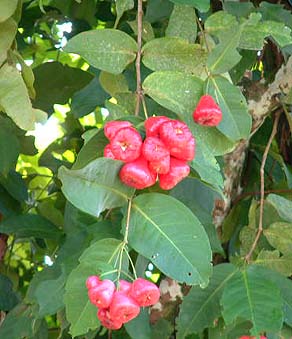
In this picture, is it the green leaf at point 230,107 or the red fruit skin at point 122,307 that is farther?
the green leaf at point 230,107

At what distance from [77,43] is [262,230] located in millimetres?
452

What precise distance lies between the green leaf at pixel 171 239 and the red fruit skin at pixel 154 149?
0.11 m

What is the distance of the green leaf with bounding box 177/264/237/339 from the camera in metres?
1.31

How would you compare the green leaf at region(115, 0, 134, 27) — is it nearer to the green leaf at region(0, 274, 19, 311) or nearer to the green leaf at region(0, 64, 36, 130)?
the green leaf at region(0, 64, 36, 130)

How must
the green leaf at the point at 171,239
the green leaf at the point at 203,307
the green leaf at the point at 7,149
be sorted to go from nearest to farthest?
the green leaf at the point at 171,239 → the green leaf at the point at 203,307 → the green leaf at the point at 7,149

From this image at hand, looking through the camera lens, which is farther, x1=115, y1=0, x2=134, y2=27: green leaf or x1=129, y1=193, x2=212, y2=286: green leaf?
x1=115, y1=0, x2=134, y2=27: green leaf

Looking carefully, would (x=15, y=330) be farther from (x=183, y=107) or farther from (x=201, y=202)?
(x=183, y=107)

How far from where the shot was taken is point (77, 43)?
1209 mm

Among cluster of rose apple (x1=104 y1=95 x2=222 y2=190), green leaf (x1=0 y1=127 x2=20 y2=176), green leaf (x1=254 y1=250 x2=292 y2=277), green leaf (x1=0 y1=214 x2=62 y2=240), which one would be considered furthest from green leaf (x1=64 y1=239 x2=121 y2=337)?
green leaf (x1=0 y1=214 x2=62 y2=240)

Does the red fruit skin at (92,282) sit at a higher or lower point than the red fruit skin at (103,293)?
lower

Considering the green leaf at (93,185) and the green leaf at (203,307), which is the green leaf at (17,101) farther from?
the green leaf at (203,307)

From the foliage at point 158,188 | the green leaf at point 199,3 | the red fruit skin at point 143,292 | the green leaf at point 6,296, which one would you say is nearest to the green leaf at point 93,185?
the foliage at point 158,188

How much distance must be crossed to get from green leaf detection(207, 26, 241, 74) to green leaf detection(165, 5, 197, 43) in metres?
0.16

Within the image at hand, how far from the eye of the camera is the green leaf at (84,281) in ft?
3.55
